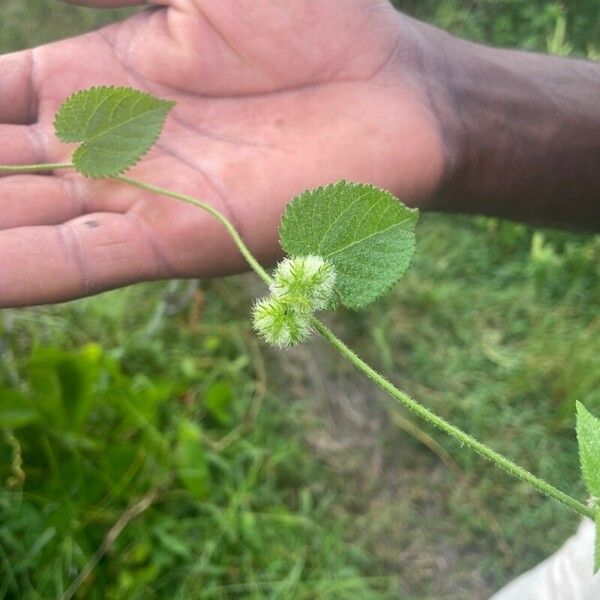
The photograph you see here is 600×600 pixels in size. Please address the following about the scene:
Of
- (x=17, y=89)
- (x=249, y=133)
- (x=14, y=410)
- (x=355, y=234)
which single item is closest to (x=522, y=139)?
(x=249, y=133)

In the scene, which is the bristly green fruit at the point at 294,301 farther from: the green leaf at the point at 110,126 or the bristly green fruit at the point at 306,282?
the green leaf at the point at 110,126

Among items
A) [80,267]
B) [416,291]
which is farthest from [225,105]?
[416,291]

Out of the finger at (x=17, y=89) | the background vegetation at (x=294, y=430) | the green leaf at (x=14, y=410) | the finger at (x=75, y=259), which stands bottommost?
the background vegetation at (x=294, y=430)

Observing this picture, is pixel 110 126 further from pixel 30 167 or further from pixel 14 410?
pixel 14 410

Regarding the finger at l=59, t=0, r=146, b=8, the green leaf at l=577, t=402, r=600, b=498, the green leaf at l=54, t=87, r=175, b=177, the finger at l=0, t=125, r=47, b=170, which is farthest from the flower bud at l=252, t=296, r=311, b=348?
the finger at l=59, t=0, r=146, b=8

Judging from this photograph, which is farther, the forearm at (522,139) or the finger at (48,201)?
the forearm at (522,139)

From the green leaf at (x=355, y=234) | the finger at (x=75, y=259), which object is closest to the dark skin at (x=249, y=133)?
the finger at (x=75, y=259)

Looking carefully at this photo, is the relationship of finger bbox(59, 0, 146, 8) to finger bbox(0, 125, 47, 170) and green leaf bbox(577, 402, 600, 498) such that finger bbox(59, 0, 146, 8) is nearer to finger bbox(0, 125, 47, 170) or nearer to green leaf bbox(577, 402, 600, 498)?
finger bbox(0, 125, 47, 170)

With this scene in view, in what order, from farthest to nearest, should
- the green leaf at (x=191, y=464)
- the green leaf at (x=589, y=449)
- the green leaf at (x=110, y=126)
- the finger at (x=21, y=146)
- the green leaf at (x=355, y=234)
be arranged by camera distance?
1. the green leaf at (x=191, y=464)
2. the finger at (x=21, y=146)
3. the green leaf at (x=110, y=126)
4. the green leaf at (x=355, y=234)
5. the green leaf at (x=589, y=449)
